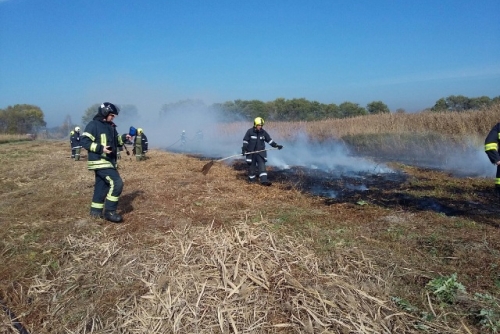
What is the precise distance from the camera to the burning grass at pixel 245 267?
3.22 m

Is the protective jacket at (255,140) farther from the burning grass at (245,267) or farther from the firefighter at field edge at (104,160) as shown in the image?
the firefighter at field edge at (104,160)

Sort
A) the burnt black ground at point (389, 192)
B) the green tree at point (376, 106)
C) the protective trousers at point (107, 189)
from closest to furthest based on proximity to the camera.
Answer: the protective trousers at point (107, 189) < the burnt black ground at point (389, 192) < the green tree at point (376, 106)

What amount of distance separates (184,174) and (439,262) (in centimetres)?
801

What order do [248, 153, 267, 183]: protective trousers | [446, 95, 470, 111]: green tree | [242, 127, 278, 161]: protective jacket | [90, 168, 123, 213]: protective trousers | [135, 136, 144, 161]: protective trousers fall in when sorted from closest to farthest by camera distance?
1. [90, 168, 123, 213]: protective trousers
2. [248, 153, 267, 183]: protective trousers
3. [242, 127, 278, 161]: protective jacket
4. [135, 136, 144, 161]: protective trousers
5. [446, 95, 470, 111]: green tree

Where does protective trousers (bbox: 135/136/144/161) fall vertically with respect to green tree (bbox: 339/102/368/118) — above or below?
below

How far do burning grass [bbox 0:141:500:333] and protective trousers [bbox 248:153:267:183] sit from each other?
2.11 metres

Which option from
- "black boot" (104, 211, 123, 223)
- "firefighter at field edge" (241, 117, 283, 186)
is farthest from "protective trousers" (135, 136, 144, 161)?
"black boot" (104, 211, 123, 223)

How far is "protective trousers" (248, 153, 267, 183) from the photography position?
371 inches

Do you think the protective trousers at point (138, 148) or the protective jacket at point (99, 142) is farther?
the protective trousers at point (138, 148)

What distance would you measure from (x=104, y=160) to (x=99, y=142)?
33 centimetres

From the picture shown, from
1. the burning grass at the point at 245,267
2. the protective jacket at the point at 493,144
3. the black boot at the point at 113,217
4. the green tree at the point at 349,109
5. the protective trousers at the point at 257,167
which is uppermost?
the green tree at the point at 349,109

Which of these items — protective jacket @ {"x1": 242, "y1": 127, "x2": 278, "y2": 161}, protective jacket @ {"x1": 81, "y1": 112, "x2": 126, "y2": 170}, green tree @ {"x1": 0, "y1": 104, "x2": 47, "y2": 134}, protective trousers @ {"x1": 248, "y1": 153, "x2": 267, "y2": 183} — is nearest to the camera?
protective jacket @ {"x1": 81, "y1": 112, "x2": 126, "y2": 170}

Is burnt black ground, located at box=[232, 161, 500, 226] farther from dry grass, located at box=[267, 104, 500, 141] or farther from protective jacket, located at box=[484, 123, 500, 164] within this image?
dry grass, located at box=[267, 104, 500, 141]

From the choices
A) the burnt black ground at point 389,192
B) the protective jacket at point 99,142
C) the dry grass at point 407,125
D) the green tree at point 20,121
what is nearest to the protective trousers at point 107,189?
the protective jacket at point 99,142
